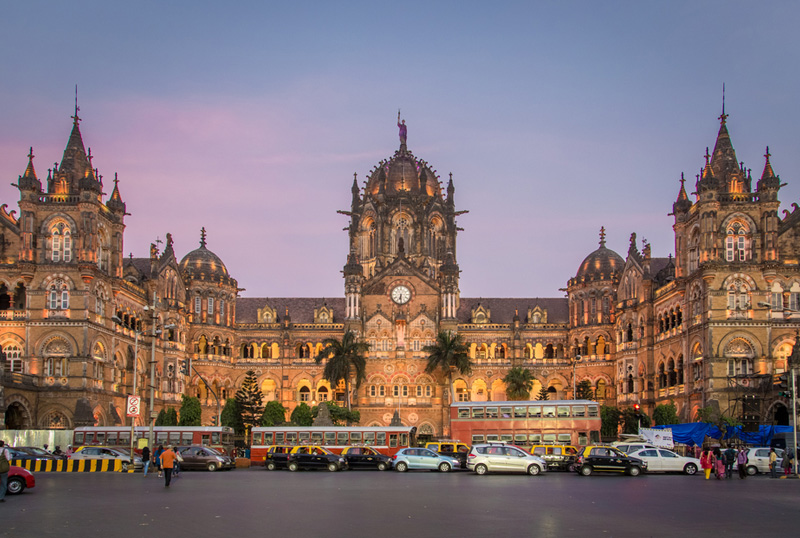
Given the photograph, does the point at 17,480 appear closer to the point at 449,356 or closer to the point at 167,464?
the point at 167,464

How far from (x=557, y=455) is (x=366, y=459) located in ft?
37.0

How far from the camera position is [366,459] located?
54.5 metres

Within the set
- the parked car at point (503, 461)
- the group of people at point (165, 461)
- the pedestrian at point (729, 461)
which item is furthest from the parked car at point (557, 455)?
the group of people at point (165, 461)

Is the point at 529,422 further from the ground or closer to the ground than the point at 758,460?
further from the ground

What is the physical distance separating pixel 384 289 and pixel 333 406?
18663 mm

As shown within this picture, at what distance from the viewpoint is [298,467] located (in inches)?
2142

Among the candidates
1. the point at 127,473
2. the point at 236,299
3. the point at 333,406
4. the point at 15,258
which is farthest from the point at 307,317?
the point at 127,473

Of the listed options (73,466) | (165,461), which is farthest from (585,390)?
(165,461)

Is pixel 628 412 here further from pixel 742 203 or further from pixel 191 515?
pixel 191 515

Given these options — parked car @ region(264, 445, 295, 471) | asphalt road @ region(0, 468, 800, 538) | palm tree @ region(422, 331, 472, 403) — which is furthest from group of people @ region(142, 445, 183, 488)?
palm tree @ region(422, 331, 472, 403)

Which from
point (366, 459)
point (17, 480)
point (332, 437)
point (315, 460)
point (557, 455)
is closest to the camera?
point (17, 480)

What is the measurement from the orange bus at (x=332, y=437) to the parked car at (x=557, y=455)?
11.6 meters

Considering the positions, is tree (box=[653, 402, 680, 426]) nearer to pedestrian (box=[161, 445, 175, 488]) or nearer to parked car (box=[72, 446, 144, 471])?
parked car (box=[72, 446, 144, 471])

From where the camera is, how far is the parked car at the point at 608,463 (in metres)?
47.6
